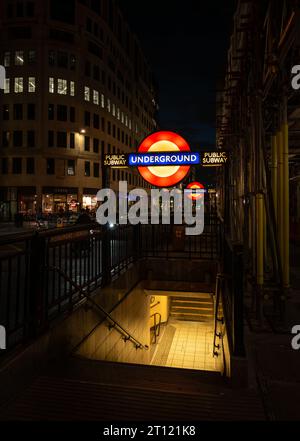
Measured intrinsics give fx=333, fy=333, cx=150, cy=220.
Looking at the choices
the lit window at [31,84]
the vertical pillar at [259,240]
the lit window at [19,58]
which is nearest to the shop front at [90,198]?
the lit window at [31,84]

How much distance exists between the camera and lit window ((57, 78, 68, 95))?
146 feet

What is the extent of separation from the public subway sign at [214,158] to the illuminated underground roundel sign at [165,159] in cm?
273

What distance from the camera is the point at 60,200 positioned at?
45.2m

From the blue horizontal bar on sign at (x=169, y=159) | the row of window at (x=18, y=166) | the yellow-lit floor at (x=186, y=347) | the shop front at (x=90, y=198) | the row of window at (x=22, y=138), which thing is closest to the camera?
the blue horizontal bar on sign at (x=169, y=159)

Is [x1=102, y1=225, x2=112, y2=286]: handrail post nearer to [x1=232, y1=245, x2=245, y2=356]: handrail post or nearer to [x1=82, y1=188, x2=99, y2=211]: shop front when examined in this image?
[x1=232, y1=245, x2=245, y2=356]: handrail post

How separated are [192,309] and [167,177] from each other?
11.3 metres

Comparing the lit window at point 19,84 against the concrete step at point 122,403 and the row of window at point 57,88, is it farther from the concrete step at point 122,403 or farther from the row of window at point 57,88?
the concrete step at point 122,403

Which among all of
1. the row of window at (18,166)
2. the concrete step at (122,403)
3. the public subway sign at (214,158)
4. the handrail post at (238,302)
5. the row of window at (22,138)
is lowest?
the concrete step at (122,403)

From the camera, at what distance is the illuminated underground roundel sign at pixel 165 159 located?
449cm

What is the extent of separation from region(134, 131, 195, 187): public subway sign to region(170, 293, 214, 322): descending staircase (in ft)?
33.6

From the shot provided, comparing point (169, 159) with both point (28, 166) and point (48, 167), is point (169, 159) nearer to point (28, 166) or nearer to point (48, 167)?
point (48, 167)

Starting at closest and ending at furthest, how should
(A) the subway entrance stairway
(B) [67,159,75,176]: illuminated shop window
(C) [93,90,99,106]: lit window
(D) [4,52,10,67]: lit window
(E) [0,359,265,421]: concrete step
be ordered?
(E) [0,359,265,421]: concrete step, (A) the subway entrance stairway, (D) [4,52,10,67]: lit window, (B) [67,159,75,176]: illuminated shop window, (C) [93,90,99,106]: lit window

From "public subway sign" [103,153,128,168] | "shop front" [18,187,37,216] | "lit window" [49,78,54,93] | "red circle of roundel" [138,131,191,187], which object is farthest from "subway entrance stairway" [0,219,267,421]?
"lit window" [49,78,54,93]
